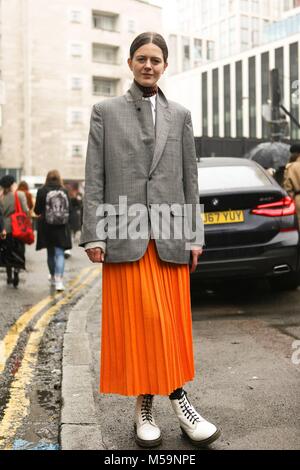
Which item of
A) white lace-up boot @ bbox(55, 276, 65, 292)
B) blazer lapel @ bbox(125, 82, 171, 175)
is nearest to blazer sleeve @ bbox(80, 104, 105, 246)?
blazer lapel @ bbox(125, 82, 171, 175)

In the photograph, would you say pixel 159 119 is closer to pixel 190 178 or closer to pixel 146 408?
pixel 190 178

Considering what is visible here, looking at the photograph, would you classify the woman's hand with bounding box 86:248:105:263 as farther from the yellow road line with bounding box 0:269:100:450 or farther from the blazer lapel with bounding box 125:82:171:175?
the yellow road line with bounding box 0:269:100:450

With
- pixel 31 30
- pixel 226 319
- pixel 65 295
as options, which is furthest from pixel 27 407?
pixel 31 30

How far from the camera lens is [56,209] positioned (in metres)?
9.54

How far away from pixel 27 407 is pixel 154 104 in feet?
6.61

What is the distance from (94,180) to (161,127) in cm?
42

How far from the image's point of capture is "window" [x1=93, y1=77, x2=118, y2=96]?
5483 centimetres

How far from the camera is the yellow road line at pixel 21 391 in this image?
3.47m

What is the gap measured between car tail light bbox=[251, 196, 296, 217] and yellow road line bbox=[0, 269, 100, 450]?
8.38ft

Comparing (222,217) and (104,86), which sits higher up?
(104,86)

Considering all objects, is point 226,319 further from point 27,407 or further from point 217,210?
point 27,407

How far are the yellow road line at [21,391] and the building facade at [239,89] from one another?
59.9m

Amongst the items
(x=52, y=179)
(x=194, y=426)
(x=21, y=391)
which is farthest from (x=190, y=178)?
(x=52, y=179)
